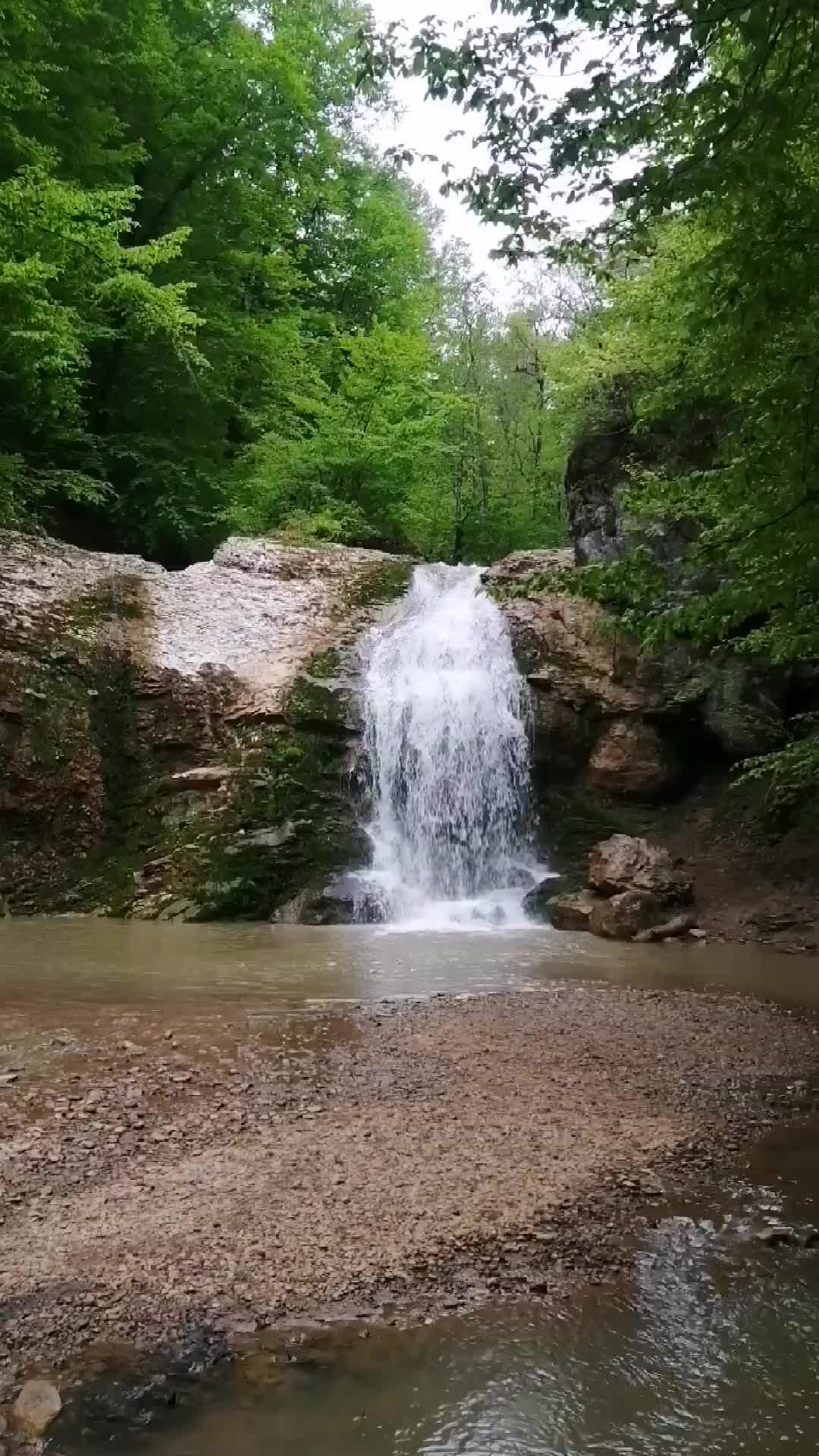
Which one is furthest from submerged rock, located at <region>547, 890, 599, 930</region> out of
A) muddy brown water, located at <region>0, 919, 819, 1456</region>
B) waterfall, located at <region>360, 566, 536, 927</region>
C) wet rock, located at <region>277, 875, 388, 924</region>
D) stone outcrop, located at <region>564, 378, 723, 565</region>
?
muddy brown water, located at <region>0, 919, 819, 1456</region>

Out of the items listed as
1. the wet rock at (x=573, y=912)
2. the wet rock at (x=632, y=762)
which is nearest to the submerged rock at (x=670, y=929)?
the wet rock at (x=573, y=912)

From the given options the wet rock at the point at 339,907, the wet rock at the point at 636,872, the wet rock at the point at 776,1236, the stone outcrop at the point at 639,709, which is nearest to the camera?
the wet rock at the point at 776,1236

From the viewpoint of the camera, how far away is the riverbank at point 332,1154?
260 cm

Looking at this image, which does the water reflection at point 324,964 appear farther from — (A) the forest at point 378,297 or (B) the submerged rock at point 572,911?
(A) the forest at point 378,297

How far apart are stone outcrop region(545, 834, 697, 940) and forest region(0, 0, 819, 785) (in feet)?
6.88

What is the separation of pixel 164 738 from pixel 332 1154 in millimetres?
9945

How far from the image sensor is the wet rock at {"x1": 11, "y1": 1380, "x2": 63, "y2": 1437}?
201 centimetres

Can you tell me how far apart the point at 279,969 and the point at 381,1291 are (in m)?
4.98

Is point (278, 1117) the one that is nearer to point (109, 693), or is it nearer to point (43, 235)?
point (109, 693)

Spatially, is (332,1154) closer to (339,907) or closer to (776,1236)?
(776,1236)

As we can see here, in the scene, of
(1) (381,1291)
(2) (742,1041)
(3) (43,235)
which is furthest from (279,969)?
(3) (43,235)

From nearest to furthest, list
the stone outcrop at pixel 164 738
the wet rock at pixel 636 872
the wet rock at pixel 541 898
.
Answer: the wet rock at pixel 636 872
the wet rock at pixel 541 898
the stone outcrop at pixel 164 738

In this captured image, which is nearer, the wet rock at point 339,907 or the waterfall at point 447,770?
the wet rock at point 339,907

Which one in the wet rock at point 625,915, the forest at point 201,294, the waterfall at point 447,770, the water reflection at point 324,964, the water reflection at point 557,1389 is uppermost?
the forest at point 201,294
